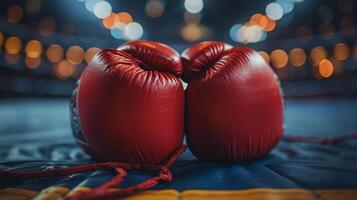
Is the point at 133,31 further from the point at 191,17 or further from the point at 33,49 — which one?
the point at 33,49

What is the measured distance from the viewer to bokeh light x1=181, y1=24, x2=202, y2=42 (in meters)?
12.1

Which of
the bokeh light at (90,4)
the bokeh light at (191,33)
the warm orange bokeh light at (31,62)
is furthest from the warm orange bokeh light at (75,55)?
the bokeh light at (191,33)

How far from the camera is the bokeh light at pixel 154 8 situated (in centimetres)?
1115

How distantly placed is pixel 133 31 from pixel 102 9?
1.97 meters

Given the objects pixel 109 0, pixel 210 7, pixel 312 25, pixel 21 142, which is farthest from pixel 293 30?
pixel 21 142

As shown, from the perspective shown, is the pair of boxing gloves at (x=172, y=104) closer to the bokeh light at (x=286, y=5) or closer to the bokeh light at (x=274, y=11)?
the bokeh light at (x=286, y=5)

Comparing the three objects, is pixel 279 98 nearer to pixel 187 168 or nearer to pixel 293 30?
pixel 187 168

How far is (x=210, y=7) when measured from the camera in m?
11.9

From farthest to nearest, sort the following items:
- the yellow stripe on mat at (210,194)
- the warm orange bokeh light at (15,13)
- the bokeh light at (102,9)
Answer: the bokeh light at (102,9), the warm orange bokeh light at (15,13), the yellow stripe on mat at (210,194)

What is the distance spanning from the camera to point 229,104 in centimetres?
124

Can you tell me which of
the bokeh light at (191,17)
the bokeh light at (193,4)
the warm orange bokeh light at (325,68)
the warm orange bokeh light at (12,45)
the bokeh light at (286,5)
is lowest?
the warm orange bokeh light at (325,68)

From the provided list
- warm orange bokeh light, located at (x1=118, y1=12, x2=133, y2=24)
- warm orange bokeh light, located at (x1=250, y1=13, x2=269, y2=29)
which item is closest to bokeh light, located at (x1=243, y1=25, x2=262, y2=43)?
warm orange bokeh light, located at (x1=250, y1=13, x2=269, y2=29)

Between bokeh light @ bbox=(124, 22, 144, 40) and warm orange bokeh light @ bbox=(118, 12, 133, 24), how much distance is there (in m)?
0.19

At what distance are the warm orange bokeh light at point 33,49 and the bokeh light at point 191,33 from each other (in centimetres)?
466
